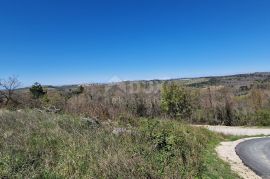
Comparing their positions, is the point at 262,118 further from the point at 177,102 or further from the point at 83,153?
the point at 83,153

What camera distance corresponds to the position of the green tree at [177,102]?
64.3 metres

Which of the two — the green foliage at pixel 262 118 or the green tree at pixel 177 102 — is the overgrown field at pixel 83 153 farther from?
the green tree at pixel 177 102

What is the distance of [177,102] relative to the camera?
212ft

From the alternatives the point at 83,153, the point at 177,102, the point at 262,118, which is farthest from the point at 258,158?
the point at 177,102

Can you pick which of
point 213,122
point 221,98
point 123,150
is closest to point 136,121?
point 123,150

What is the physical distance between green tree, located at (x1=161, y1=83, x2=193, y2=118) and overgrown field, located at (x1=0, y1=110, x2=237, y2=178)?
4997 cm

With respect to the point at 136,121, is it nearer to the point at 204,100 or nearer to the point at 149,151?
the point at 149,151

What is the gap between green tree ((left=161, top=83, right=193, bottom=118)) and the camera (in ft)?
211

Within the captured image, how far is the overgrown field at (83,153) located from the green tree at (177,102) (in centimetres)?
Result: 4997

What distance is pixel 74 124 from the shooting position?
540 inches

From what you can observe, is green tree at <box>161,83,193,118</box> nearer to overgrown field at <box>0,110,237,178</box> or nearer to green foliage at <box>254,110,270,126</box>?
green foliage at <box>254,110,270,126</box>

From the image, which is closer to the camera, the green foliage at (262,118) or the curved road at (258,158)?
the curved road at (258,158)

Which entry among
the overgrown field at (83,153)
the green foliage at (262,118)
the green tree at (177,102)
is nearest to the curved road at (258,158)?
the overgrown field at (83,153)

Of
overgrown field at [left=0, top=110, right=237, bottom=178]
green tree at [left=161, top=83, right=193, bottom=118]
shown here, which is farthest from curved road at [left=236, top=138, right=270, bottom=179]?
green tree at [left=161, top=83, right=193, bottom=118]
